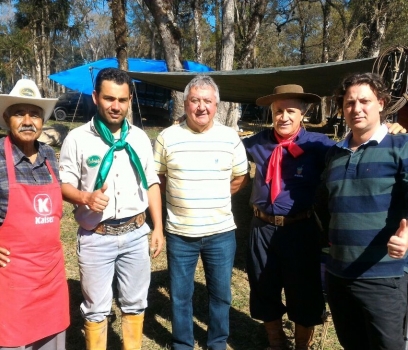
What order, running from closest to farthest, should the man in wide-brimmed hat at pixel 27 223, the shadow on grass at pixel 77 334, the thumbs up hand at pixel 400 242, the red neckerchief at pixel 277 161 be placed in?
the thumbs up hand at pixel 400 242, the man in wide-brimmed hat at pixel 27 223, the red neckerchief at pixel 277 161, the shadow on grass at pixel 77 334

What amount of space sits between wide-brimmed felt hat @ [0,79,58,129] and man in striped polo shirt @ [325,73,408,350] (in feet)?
4.46

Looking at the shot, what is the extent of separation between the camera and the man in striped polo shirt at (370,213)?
73.2 inches

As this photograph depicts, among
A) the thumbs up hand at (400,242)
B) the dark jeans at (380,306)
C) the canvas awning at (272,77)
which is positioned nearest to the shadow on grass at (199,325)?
the dark jeans at (380,306)

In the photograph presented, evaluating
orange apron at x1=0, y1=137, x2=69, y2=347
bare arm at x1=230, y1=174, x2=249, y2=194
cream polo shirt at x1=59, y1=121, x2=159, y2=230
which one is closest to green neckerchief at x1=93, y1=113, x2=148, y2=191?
cream polo shirt at x1=59, y1=121, x2=159, y2=230

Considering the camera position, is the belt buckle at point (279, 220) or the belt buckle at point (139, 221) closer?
the belt buckle at point (139, 221)

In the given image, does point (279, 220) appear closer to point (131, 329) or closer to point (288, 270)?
point (288, 270)

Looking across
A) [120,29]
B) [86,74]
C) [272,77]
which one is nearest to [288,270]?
[272,77]

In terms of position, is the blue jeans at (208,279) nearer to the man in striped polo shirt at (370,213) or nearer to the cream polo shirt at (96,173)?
the cream polo shirt at (96,173)

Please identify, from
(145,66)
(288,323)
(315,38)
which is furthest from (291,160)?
(315,38)

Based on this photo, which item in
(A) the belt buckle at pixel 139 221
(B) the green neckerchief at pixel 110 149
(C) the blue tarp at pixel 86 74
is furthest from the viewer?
(C) the blue tarp at pixel 86 74

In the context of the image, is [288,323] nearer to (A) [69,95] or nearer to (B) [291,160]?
(B) [291,160]

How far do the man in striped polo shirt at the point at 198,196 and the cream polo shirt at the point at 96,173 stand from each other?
0.21m

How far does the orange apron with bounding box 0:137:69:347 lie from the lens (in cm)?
184

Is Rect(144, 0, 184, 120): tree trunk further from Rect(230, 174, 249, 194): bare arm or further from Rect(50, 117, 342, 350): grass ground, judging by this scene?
Rect(230, 174, 249, 194): bare arm
